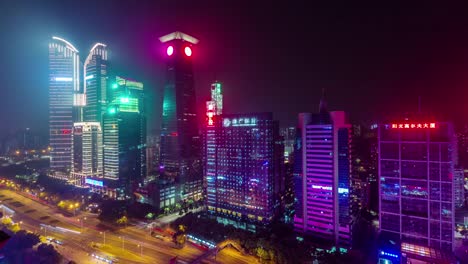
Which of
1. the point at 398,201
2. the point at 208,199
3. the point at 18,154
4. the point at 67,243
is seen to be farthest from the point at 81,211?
the point at 18,154

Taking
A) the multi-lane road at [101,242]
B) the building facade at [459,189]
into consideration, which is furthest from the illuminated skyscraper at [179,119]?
the building facade at [459,189]

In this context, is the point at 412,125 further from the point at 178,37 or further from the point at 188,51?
the point at 178,37

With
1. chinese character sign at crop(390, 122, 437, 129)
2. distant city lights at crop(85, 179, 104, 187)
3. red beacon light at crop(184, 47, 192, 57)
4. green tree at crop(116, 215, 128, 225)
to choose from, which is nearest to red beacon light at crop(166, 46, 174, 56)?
red beacon light at crop(184, 47, 192, 57)

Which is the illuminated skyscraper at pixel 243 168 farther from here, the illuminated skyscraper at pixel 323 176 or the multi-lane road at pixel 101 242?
the multi-lane road at pixel 101 242

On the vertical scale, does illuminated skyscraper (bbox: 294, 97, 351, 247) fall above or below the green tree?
above

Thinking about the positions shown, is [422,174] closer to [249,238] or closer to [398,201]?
[398,201]

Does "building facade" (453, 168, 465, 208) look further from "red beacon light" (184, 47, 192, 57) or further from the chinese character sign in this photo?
"red beacon light" (184, 47, 192, 57)
